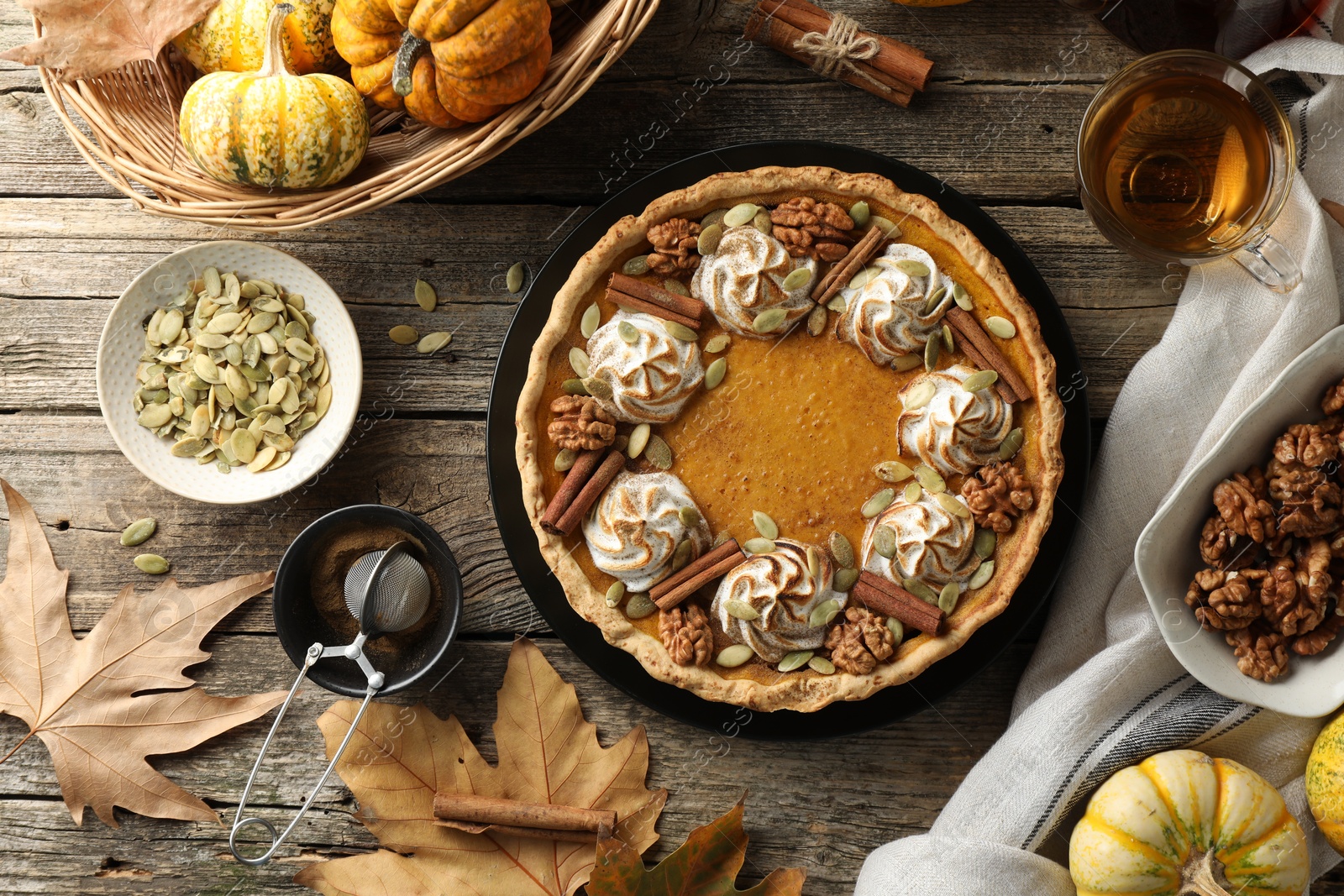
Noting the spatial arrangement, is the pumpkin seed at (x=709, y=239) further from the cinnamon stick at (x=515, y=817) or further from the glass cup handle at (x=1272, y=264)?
the cinnamon stick at (x=515, y=817)

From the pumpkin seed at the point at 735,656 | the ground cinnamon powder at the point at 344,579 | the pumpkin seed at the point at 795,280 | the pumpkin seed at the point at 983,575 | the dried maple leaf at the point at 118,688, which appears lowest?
the dried maple leaf at the point at 118,688

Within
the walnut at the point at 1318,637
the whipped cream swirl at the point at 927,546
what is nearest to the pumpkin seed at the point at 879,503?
the whipped cream swirl at the point at 927,546

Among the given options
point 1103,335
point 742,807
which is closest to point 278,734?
point 742,807

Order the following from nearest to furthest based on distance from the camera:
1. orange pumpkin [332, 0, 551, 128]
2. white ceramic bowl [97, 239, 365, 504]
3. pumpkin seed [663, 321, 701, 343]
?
orange pumpkin [332, 0, 551, 128] → pumpkin seed [663, 321, 701, 343] → white ceramic bowl [97, 239, 365, 504]

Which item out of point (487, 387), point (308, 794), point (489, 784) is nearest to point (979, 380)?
point (487, 387)

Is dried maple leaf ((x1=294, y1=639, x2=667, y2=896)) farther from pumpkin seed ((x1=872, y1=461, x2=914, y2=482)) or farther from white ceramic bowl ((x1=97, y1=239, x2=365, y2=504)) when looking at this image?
pumpkin seed ((x1=872, y1=461, x2=914, y2=482))

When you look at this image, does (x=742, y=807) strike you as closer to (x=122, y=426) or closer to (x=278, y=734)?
(x=278, y=734)

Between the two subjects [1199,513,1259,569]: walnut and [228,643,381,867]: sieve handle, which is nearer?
[1199,513,1259,569]: walnut

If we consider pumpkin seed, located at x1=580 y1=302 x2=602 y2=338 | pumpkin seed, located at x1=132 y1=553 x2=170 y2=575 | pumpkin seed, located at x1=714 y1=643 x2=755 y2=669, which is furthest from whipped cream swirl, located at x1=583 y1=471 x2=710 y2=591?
pumpkin seed, located at x1=132 y1=553 x2=170 y2=575
